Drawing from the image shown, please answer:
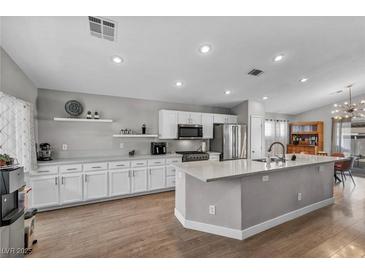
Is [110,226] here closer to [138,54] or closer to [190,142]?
[138,54]

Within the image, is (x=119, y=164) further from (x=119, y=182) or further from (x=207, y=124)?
(x=207, y=124)

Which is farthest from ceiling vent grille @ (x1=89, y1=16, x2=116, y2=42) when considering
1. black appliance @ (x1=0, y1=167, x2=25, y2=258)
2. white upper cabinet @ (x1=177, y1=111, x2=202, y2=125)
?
white upper cabinet @ (x1=177, y1=111, x2=202, y2=125)

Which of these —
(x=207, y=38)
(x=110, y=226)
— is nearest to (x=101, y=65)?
(x=207, y=38)

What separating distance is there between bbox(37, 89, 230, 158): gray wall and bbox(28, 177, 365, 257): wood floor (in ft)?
4.43

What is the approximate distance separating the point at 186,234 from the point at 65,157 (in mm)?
2996

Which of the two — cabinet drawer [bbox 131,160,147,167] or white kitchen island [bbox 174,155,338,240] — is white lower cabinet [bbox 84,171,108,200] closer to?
cabinet drawer [bbox 131,160,147,167]

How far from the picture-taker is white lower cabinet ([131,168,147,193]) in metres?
3.58

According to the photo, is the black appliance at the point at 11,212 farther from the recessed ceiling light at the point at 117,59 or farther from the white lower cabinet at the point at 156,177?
the white lower cabinet at the point at 156,177

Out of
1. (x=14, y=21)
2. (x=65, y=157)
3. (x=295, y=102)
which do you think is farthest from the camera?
(x=295, y=102)

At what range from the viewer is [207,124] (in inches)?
186

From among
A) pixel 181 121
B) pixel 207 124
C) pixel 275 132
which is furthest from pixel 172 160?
pixel 275 132

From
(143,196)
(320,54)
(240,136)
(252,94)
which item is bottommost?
(143,196)

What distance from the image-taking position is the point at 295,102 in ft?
18.7

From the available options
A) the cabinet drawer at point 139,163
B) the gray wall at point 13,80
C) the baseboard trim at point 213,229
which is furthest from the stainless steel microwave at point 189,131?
the gray wall at point 13,80
